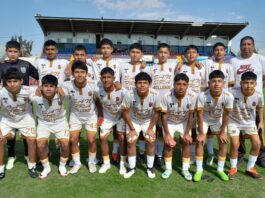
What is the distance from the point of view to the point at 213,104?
13.0ft

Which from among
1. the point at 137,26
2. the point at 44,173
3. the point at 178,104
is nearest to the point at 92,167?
the point at 44,173

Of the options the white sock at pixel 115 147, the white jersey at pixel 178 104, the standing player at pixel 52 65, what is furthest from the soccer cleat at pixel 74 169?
the white jersey at pixel 178 104

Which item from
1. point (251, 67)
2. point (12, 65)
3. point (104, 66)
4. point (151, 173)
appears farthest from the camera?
point (104, 66)

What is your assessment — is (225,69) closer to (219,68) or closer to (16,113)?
(219,68)

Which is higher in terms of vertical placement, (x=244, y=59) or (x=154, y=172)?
(x=244, y=59)

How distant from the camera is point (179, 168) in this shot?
425cm

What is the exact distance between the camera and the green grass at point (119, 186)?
11.1ft

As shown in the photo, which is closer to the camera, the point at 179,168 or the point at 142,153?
the point at 179,168

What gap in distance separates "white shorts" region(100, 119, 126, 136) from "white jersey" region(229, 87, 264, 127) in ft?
5.45

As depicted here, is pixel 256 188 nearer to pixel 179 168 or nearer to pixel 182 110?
pixel 179 168

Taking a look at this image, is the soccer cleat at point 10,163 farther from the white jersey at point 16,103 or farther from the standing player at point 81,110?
the standing player at point 81,110

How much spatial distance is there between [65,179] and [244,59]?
340cm

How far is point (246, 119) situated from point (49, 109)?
297 cm

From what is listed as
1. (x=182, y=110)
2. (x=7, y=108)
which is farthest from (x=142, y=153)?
(x=7, y=108)
